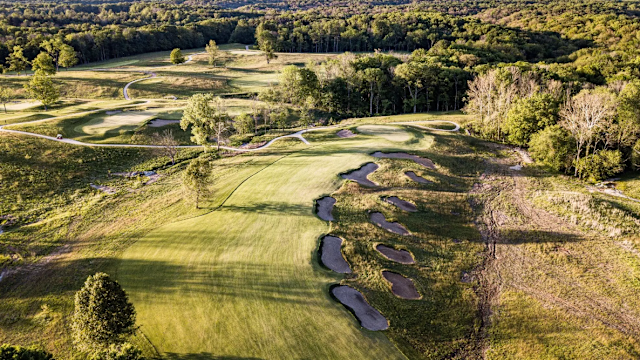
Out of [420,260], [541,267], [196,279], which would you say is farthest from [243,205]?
[541,267]

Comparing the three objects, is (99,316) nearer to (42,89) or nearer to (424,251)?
(424,251)

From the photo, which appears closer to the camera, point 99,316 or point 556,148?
point 99,316

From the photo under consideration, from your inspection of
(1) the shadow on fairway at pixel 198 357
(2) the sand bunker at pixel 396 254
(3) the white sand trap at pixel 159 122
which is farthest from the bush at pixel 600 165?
(3) the white sand trap at pixel 159 122

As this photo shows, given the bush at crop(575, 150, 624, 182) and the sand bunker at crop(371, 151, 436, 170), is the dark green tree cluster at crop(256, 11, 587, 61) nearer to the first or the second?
the bush at crop(575, 150, 624, 182)

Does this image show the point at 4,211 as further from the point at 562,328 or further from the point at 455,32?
the point at 455,32

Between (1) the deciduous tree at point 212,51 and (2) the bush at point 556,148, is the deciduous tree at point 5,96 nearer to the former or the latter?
(1) the deciduous tree at point 212,51

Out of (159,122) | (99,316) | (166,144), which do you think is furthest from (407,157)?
(159,122)

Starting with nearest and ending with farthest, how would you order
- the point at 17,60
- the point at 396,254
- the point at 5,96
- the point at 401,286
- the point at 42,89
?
the point at 401,286
the point at 396,254
the point at 42,89
the point at 5,96
the point at 17,60
